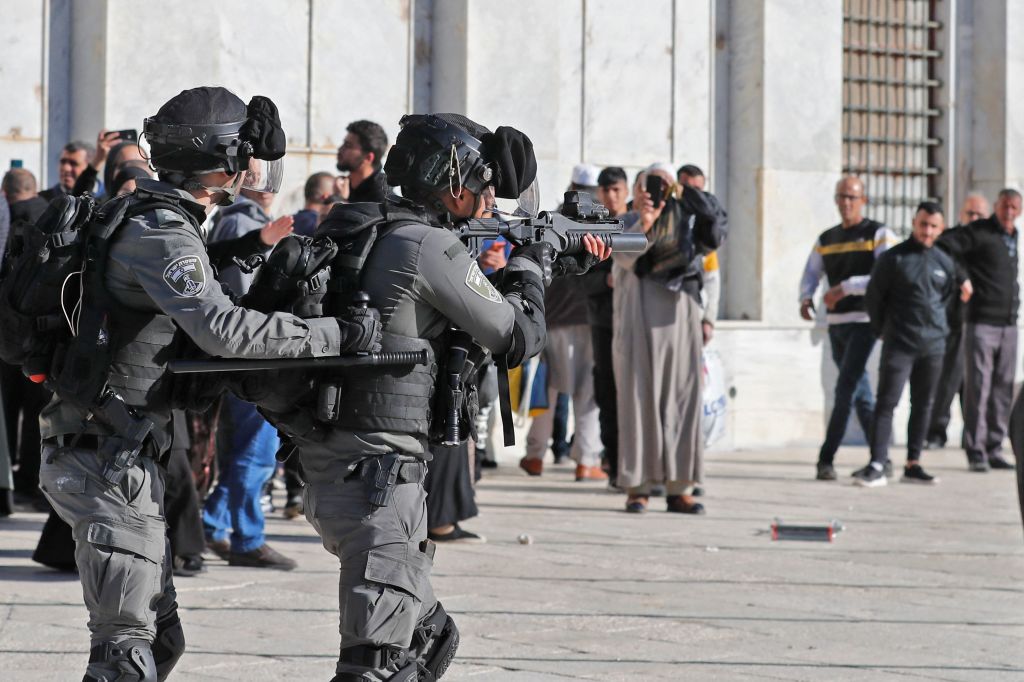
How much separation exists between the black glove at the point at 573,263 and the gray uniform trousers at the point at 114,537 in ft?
4.15

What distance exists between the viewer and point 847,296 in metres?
11.6

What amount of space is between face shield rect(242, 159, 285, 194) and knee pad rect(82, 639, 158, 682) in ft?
3.86

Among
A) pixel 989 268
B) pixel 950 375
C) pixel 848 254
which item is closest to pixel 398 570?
pixel 848 254

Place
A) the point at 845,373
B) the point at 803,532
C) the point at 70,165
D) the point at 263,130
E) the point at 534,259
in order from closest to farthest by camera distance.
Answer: the point at 263,130 → the point at 534,259 → the point at 803,532 → the point at 70,165 → the point at 845,373

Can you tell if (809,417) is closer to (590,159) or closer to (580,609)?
(590,159)

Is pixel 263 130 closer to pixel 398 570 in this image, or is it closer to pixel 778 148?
pixel 398 570

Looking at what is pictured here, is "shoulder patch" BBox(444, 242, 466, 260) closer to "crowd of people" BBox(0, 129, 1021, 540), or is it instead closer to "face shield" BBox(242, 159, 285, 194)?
"face shield" BBox(242, 159, 285, 194)

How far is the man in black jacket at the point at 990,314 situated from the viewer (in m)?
12.5

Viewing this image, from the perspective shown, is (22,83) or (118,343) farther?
(22,83)

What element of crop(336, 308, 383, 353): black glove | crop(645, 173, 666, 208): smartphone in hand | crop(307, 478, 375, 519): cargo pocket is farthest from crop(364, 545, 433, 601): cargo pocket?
crop(645, 173, 666, 208): smartphone in hand

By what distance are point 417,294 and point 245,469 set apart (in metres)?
3.57

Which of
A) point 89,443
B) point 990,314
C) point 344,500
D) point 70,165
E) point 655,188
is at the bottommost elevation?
point 344,500

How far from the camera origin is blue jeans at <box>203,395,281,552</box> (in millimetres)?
7395

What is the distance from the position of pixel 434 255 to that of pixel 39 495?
5.84 m
